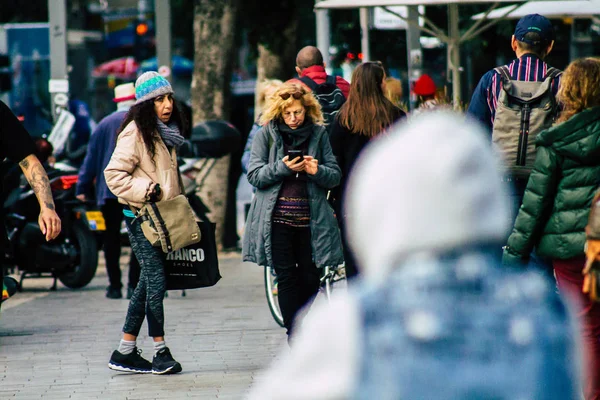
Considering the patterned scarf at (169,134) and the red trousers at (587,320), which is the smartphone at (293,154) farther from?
the red trousers at (587,320)

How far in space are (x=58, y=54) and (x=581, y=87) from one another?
1139 centimetres

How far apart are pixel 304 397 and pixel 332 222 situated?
16.7 feet

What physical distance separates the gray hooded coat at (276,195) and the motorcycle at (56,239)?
431cm

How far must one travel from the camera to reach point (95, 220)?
11758mm

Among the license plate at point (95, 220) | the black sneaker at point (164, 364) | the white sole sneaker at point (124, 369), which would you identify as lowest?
the white sole sneaker at point (124, 369)

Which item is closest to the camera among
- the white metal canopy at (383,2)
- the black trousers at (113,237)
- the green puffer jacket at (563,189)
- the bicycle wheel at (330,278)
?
the green puffer jacket at (563,189)

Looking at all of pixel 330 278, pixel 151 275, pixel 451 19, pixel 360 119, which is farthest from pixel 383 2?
pixel 151 275

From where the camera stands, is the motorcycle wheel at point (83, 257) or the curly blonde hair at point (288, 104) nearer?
the curly blonde hair at point (288, 104)

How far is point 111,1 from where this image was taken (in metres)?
15.9

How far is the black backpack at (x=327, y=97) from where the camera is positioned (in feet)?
27.6

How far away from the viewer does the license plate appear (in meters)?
11.7

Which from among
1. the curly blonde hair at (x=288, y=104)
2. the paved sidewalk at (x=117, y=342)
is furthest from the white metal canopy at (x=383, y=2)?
the curly blonde hair at (x=288, y=104)

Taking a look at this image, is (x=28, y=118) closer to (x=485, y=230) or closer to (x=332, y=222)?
(x=332, y=222)

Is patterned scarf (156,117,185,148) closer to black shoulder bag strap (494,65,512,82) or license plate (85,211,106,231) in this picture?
black shoulder bag strap (494,65,512,82)
